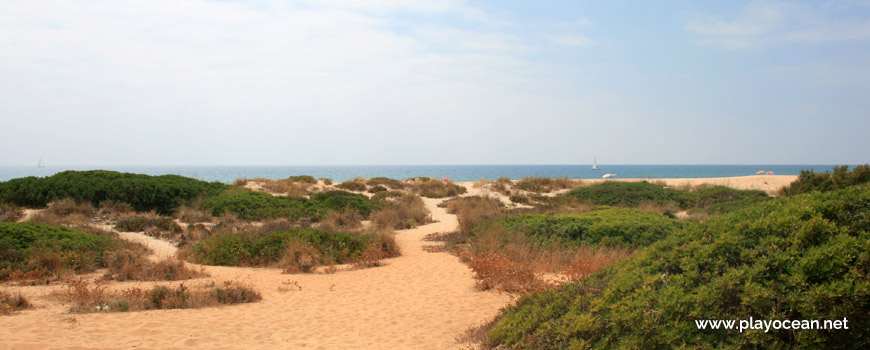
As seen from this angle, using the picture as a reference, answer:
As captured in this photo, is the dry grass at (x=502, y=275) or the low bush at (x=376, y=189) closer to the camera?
the dry grass at (x=502, y=275)

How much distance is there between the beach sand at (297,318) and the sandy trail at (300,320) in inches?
0.5

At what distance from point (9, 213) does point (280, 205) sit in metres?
8.62

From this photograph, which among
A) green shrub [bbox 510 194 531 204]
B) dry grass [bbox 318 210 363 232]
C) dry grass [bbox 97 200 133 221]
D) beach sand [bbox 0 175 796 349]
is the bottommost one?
beach sand [bbox 0 175 796 349]

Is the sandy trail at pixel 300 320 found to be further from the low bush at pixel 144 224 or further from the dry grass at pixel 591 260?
the low bush at pixel 144 224

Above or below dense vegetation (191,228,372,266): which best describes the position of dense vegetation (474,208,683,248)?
above

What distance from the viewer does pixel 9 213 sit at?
15.3 m

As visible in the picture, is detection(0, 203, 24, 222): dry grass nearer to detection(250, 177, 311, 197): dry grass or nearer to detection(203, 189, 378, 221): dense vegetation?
detection(203, 189, 378, 221): dense vegetation

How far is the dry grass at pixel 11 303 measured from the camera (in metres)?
6.82

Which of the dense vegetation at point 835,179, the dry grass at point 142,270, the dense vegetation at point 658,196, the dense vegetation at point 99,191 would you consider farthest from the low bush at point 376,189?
the dense vegetation at point 835,179

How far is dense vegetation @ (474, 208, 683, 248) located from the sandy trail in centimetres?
319

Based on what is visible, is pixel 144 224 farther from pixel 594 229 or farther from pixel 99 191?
pixel 594 229

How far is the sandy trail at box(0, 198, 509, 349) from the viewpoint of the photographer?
602cm

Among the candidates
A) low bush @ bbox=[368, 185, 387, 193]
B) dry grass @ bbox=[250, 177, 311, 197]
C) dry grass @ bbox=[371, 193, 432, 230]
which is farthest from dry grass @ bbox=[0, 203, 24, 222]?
low bush @ bbox=[368, 185, 387, 193]

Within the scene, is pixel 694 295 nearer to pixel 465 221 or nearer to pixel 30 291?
pixel 30 291
